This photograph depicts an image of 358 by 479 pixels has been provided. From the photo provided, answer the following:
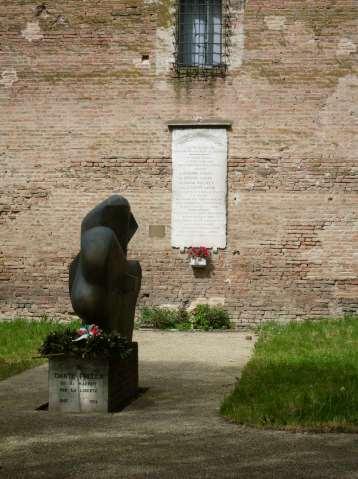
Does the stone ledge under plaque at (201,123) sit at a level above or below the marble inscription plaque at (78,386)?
above

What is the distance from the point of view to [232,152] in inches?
560

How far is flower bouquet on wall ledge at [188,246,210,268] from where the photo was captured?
46.2 feet

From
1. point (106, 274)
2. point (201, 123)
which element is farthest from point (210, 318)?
point (106, 274)

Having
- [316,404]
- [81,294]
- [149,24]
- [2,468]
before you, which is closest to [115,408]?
[81,294]

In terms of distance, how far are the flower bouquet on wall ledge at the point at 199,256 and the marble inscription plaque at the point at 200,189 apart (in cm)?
12

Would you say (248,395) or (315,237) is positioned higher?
(315,237)

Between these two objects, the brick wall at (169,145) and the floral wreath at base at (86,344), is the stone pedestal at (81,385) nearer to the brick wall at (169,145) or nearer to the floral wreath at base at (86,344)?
the floral wreath at base at (86,344)

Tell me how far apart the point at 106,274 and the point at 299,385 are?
6.34 feet

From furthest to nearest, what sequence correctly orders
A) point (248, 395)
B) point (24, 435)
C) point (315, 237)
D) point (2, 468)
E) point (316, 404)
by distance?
point (315, 237), point (248, 395), point (316, 404), point (24, 435), point (2, 468)

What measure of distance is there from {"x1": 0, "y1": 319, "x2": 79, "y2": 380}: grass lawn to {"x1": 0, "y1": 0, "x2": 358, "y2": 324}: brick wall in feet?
4.06

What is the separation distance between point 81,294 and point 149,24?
9082 mm

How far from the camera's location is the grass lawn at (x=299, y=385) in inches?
214

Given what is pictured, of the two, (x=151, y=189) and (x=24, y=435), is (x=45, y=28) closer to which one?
(x=151, y=189)

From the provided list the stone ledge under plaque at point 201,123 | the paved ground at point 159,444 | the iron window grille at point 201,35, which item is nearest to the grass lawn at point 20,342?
the paved ground at point 159,444
